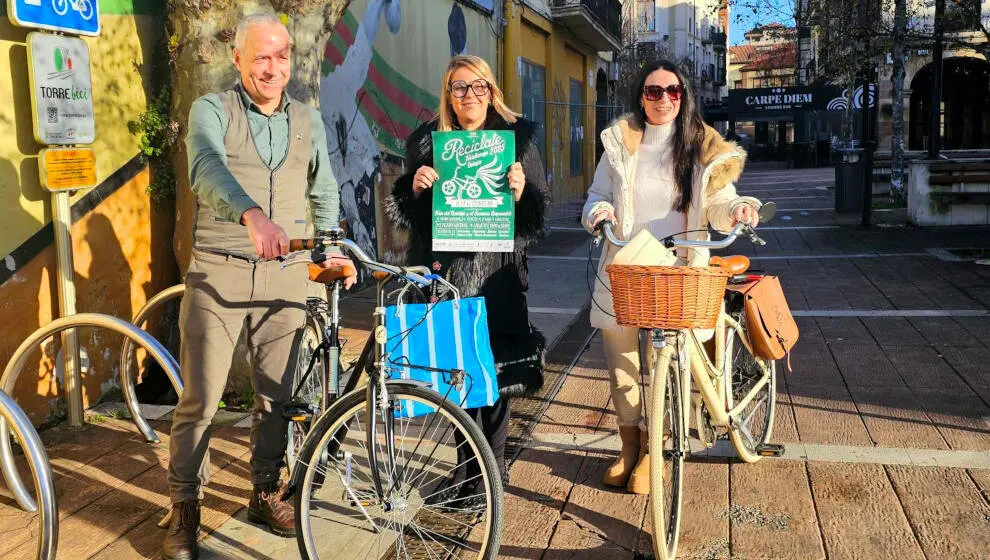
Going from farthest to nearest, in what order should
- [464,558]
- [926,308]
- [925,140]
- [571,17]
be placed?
[925,140]
[571,17]
[926,308]
[464,558]

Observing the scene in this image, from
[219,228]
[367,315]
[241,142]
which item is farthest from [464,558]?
[367,315]

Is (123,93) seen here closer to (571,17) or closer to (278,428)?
(278,428)

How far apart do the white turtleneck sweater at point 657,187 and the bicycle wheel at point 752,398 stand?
1.93ft

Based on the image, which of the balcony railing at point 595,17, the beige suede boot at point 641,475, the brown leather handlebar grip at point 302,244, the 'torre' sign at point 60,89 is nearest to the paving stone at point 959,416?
the beige suede boot at point 641,475

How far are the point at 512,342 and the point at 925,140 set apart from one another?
36904 mm

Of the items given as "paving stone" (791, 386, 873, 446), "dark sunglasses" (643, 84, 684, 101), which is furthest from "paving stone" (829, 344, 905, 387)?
"dark sunglasses" (643, 84, 684, 101)

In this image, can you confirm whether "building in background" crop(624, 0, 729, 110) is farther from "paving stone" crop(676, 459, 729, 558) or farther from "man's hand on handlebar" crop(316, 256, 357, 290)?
"man's hand on handlebar" crop(316, 256, 357, 290)

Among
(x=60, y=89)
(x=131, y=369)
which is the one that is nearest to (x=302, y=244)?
(x=131, y=369)

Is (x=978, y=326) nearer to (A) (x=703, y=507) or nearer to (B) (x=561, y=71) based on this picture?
(A) (x=703, y=507)

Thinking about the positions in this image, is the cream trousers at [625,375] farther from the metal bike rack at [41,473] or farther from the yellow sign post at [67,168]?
the yellow sign post at [67,168]

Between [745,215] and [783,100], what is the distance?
39.7 metres

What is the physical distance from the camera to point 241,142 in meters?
3.35

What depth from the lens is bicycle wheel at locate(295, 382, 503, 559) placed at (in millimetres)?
2873

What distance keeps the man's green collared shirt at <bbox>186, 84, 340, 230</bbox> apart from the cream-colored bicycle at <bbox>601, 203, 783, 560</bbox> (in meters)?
1.17
